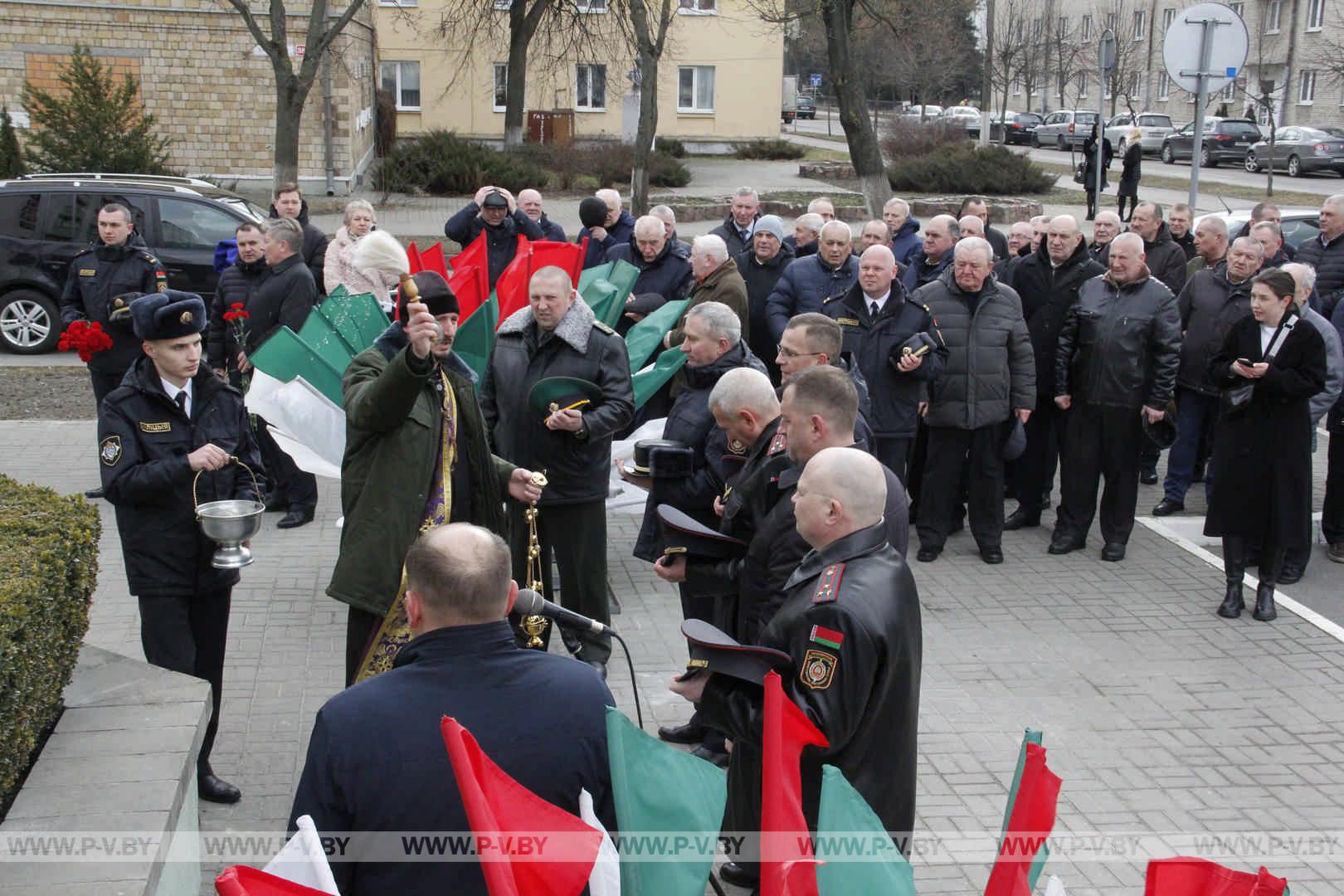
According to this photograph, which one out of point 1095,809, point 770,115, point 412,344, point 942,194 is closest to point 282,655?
point 412,344

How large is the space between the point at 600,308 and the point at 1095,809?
468 centimetres

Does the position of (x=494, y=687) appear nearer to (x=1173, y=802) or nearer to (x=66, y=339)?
(x=1173, y=802)

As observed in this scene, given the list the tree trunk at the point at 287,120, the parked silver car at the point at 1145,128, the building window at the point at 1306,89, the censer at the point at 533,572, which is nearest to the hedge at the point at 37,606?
the censer at the point at 533,572

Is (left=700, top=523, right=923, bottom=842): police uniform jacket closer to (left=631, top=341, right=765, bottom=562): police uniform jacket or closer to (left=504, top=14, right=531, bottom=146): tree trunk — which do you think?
(left=631, top=341, right=765, bottom=562): police uniform jacket

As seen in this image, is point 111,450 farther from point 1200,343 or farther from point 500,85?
point 500,85

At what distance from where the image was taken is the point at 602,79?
154ft

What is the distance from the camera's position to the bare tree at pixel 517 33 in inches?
1486

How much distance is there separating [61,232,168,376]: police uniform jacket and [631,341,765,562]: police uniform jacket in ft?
15.1

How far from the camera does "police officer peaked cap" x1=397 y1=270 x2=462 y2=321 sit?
506 centimetres

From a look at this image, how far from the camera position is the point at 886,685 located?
3.63m

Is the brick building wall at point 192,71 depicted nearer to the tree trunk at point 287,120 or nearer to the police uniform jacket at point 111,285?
the tree trunk at point 287,120

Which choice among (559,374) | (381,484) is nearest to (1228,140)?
(559,374)

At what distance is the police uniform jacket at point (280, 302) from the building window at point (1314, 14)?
57.2 metres

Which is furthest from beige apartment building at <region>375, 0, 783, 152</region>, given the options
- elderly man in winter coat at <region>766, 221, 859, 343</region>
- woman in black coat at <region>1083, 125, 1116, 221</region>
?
elderly man in winter coat at <region>766, 221, 859, 343</region>
